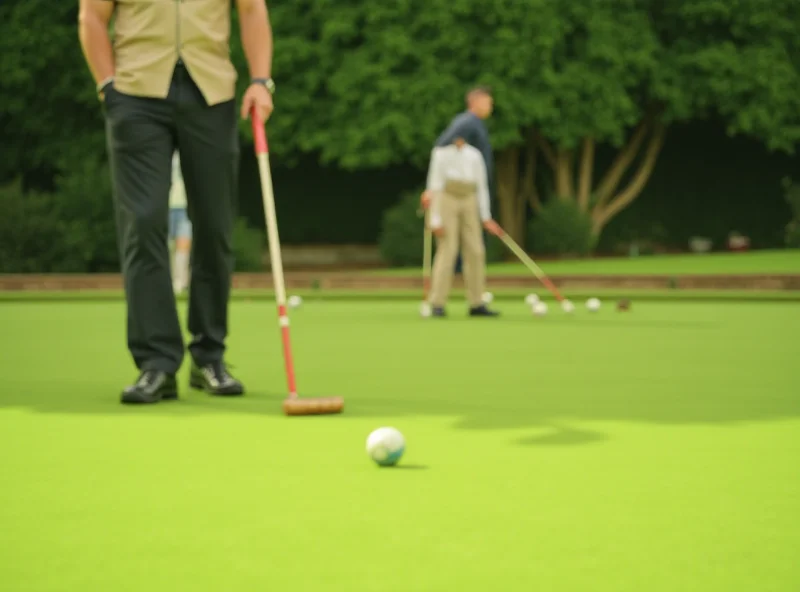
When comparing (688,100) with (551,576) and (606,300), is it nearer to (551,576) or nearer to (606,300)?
(606,300)

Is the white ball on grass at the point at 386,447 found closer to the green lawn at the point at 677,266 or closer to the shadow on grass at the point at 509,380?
the shadow on grass at the point at 509,380

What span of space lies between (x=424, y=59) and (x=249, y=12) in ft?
53.5

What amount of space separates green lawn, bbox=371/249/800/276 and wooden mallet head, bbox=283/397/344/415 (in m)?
12.1

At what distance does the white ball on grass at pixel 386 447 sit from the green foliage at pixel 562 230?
60.7 ft

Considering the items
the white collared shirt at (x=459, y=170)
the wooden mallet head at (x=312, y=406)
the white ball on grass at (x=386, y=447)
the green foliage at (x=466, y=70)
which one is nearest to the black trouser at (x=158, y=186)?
the wooden mallet head at (x=312, y=406)

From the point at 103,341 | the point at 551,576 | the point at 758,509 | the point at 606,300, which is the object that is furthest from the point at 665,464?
the point at 606,300

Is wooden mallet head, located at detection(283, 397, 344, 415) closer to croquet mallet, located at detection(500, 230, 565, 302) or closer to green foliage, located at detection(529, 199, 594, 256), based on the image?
croquet mallet, located at detection(500, 230, 565, 302)

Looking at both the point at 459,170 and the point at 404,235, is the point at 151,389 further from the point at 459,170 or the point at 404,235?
the point at 404,235

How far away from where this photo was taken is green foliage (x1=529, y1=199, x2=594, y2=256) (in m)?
21.8

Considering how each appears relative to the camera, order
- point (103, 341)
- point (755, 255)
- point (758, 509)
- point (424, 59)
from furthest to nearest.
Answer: point (424, 59) → point (755, 255) → point (103, 341) → point (758, 509)

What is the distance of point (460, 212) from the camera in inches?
442

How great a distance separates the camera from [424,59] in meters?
21.6

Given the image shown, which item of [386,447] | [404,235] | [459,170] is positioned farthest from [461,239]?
[404,235]

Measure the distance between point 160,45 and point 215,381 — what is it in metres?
1.36
